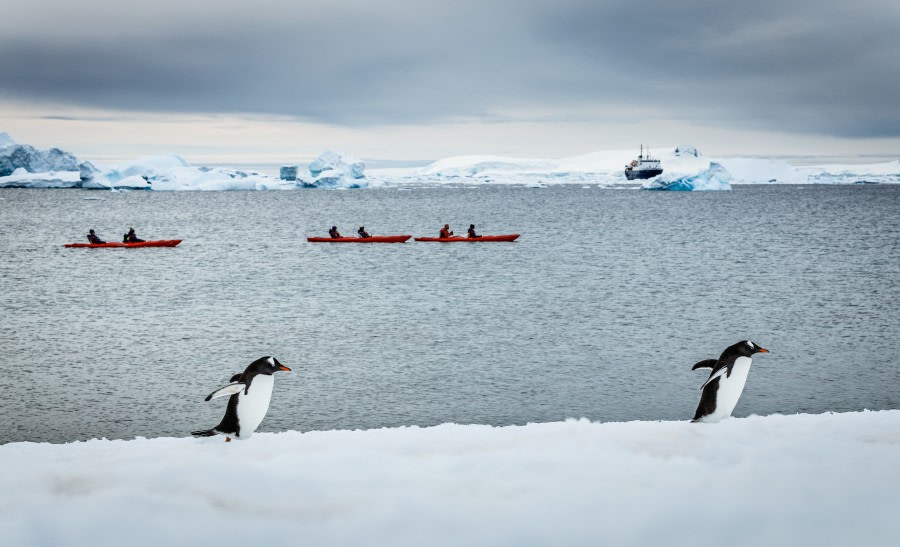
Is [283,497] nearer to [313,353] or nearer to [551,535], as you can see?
[551,535]

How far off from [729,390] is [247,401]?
537cm

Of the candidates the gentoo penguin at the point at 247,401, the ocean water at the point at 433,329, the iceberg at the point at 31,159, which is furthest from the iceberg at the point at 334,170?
the gentoo penguin at the point at 247,401

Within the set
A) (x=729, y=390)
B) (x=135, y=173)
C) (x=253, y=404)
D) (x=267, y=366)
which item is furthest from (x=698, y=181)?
(x=253, y=404)

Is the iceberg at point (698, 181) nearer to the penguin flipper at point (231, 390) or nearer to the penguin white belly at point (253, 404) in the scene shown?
the penguin white belly at point (253, 404)

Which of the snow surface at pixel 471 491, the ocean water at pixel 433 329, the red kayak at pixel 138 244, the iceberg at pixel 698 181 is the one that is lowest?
the ocean water at pixel 433 329

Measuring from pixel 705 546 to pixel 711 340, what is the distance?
20.8 metres

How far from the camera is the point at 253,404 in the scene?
8.77 m

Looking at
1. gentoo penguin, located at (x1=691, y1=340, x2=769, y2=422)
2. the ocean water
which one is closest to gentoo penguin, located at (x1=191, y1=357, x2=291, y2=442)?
gentoo penguin, located at (x1=691, y1=340, x2=769, y2=422)

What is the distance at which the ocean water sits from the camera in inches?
714

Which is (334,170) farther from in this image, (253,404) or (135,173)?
(253,404)

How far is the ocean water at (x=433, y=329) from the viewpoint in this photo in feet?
59.5

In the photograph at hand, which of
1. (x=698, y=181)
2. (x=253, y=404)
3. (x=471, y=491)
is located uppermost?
(x=698, y=181)

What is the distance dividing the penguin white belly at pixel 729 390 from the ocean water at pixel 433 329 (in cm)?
764

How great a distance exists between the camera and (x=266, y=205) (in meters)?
123
